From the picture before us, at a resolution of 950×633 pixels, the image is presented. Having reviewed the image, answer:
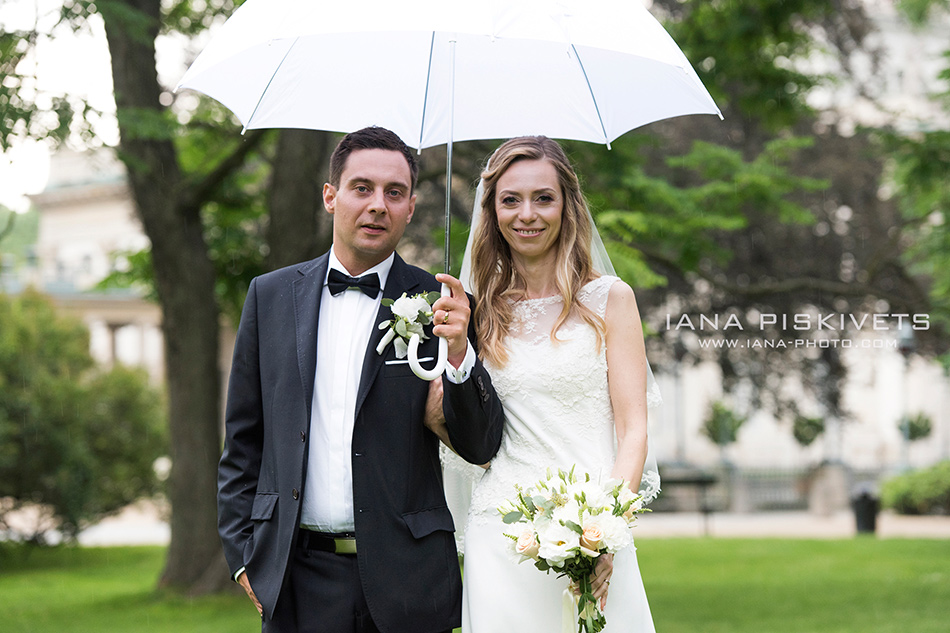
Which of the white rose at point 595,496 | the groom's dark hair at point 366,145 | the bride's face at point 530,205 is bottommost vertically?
the white rose at point 595,496

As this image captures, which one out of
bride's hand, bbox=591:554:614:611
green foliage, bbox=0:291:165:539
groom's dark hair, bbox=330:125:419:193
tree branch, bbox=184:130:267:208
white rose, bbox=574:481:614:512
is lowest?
green foliage, bbox=0:291:165:539

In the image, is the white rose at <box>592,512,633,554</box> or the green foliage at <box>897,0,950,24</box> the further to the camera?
the green foliage at <box>897,0,950,24</box>

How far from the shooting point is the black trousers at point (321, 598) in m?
3.51

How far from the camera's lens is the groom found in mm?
3506

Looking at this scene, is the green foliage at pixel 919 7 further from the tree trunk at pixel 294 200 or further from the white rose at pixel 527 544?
the white rose at pixel 527 544

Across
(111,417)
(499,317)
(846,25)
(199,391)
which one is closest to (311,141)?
(199,391)

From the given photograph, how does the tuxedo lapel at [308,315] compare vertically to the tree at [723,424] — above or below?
above

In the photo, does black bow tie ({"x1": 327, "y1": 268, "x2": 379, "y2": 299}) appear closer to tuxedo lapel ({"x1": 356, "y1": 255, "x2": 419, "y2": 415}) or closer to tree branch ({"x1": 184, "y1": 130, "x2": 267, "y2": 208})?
tuxedo lapel ({"x1": 356, "y1": 255, "x2": 419, "y2": 415})

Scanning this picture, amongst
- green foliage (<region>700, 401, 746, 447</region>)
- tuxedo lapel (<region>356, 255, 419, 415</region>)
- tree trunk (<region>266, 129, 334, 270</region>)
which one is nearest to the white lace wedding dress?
tuxedo lapel (<region>356, 255, 419, 415</region>)

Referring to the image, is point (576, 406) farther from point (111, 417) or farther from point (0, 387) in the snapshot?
point (111, 417)

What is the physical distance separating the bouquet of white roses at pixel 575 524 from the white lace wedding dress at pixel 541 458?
1.11ft

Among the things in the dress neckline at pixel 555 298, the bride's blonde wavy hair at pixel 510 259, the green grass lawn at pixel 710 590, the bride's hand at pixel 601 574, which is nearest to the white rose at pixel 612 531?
the bride's hand at pixel 601 574

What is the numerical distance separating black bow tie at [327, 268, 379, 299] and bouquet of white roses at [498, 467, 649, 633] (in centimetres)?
90

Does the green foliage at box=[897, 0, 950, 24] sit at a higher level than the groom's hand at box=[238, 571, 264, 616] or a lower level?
higher
